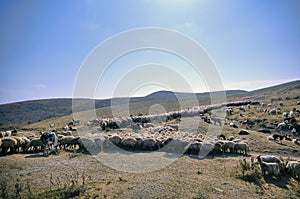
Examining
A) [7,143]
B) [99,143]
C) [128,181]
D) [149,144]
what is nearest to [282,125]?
[149,144]

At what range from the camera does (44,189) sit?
11.1 metres

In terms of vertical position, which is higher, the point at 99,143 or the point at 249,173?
the point at 99,143

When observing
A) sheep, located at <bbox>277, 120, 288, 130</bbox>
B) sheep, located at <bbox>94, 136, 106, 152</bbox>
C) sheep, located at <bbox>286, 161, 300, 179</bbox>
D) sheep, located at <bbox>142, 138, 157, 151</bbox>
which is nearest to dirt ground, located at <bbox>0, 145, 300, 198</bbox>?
sheep, located at <bbox>286, 161, 300, 179</bbox>

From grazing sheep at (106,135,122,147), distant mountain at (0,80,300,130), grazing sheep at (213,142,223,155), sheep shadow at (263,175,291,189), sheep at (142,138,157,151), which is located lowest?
sheep shadow at (263,175,291,189)

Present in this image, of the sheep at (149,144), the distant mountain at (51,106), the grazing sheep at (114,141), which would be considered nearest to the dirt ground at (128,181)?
the sheep at (149,144)

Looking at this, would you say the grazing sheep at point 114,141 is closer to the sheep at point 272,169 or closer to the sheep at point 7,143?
the sheep at point 7,143

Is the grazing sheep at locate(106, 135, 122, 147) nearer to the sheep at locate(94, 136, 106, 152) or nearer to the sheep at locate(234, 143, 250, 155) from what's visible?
the sheep at locate(94, 136, 106, 152)

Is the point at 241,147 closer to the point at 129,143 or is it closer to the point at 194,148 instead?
the point at 194,148

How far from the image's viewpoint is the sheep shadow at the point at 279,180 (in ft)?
42.8

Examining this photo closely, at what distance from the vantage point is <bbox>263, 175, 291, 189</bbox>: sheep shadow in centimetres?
1305

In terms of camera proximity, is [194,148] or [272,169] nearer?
[272,169]

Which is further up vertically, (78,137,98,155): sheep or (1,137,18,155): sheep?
(1,137,18,155): sheep

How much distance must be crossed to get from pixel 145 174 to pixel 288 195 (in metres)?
8.15

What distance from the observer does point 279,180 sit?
1364cm
